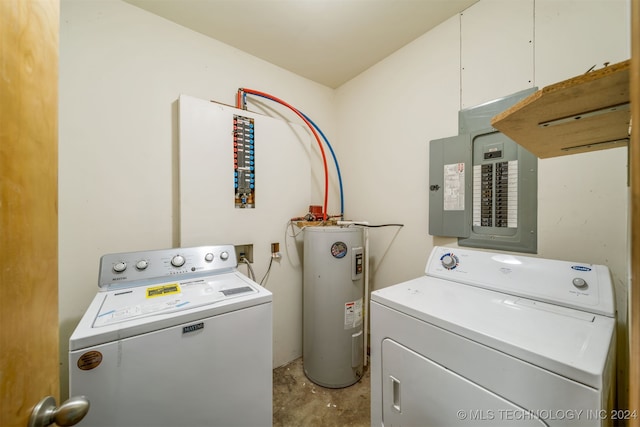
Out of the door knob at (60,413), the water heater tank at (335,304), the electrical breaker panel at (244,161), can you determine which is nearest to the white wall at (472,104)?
the water heater tank at (335,304)

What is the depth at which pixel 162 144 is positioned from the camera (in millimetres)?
1583

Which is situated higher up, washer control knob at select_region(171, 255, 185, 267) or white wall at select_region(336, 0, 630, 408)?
white wall at select_region(336, 0, 630, 408)

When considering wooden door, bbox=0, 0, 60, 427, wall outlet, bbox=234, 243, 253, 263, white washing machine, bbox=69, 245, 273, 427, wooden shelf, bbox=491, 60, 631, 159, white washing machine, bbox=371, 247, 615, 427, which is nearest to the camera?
wooden door, bbox=0, 0, 60, 427

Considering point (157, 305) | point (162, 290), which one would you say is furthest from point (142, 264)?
point (157, 305)

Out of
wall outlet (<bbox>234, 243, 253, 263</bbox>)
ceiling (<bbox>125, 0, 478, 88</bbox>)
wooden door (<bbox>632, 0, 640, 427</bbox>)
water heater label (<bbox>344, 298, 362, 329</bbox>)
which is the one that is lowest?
water heater label (<bbox>344, 298, 362, 329</bbox>)

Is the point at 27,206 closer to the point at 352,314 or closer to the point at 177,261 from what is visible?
the point at 177,261

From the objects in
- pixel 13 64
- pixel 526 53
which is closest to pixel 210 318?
pixel 13 64

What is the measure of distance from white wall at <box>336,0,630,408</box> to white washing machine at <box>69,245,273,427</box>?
1.26 m

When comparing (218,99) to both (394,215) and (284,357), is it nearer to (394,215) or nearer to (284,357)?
(394,215)

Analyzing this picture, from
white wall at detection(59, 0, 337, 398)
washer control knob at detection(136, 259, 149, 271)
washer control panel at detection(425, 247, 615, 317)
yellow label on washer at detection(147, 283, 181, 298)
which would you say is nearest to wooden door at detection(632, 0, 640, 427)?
washer control panel at detection(425, 247, 615, 317)

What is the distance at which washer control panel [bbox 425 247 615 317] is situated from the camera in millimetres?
939

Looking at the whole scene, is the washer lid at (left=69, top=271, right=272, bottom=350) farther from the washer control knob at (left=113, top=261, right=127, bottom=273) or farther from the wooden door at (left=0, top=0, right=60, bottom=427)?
the wooden door at (left=0, top=0, right=60, bottom=427)

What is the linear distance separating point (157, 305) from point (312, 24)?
188cm

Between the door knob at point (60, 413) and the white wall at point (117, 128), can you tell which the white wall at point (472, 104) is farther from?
the door knob at point (60, 413)
